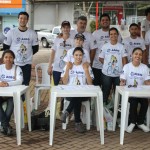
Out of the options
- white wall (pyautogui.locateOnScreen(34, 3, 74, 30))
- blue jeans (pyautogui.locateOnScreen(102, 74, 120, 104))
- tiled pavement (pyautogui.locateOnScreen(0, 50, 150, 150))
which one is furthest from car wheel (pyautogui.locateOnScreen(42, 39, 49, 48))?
tiled pavement (pyautogui.locateOnScreen(0, 50, 150, 150))

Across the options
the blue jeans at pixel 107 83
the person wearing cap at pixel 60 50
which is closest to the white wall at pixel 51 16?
the person wearing cap at pixel 60 50

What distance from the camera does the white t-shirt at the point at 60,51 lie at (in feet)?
20.0

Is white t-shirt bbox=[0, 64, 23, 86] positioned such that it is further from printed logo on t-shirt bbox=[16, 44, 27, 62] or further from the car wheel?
the car wheel

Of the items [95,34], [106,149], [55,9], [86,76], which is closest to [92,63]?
[95,34]

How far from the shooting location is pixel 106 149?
15.6 ft

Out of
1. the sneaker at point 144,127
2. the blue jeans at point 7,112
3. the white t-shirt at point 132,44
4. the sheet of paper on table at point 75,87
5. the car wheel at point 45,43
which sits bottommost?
the sneaker at point 144,127

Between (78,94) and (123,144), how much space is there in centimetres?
93

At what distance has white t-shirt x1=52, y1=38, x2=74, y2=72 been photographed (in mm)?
6090

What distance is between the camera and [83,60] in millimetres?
5625

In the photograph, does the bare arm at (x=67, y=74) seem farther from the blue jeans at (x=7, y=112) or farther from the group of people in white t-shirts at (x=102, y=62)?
the blue jeans at (x=7, y=112)

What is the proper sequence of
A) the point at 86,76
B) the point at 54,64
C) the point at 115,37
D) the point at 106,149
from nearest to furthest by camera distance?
the point at 106,149
the point at 86,76
the point at 115,37
the point at 54,64

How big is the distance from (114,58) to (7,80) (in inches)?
67.4

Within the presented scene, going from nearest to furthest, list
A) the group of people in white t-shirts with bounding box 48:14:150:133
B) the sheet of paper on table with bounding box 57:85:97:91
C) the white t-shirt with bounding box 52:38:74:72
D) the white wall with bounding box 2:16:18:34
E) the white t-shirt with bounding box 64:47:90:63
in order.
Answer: the sheet of paper on table with bounding box 57:85:97:91
the group of people in white t-shirts with bounding box 48:14:150:133
the white t-shirt with bounding box 64:47:90:63
the white t-shirt with bounding box 52:38:74:72
the white wall with bounding box 2:16:18:34

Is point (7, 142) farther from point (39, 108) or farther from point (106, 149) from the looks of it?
point (39, 108)
